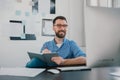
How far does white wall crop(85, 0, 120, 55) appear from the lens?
4.21ft

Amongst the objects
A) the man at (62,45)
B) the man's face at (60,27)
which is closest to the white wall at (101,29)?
the man at (62,45)

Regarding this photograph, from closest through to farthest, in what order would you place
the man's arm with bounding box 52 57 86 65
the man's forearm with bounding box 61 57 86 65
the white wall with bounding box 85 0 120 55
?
the white wall with bounding box 85 0 120 55 → the man's arm with bounding box 52 57 86 65 → the man's forearm with bounding box 61 57 86 65

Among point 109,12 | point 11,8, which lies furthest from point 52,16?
point 109,12

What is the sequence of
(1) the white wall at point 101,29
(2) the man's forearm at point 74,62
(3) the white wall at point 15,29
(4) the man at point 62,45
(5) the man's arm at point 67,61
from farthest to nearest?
1. (3) the white wall at point 15,29
2. (4) the man at point 62,45
3. (2) the man's forearm at point 74,62
4. (5) the man's arm at point 67,61
5. (1) the white wall at point 101,29

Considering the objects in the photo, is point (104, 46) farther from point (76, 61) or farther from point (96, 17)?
point (76, 61)

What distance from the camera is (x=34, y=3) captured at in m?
3.07

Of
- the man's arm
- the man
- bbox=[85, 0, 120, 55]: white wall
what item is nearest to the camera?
bbox=[85, 0, 120, 55]: white wall

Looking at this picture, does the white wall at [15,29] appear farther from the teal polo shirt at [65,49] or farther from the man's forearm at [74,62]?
the man's forearm at [74,62]

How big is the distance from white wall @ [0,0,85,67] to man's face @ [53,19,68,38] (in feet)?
0.67

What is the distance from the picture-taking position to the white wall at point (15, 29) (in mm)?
2902

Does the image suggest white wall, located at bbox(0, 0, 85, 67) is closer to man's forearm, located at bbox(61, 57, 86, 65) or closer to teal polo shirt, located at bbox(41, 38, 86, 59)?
teal polo shirt, located at bbox(41, 38, 86, 59)

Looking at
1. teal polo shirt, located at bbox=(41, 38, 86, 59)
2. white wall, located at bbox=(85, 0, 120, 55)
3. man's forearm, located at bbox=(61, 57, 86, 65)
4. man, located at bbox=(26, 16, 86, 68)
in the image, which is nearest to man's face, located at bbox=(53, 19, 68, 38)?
man, located at bbox=(26, 16, 86, 68)

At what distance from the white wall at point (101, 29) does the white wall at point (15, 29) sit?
72.5 inches

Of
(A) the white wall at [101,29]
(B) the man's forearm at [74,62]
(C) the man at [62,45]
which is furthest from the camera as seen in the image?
(C) the man at [62,45]
